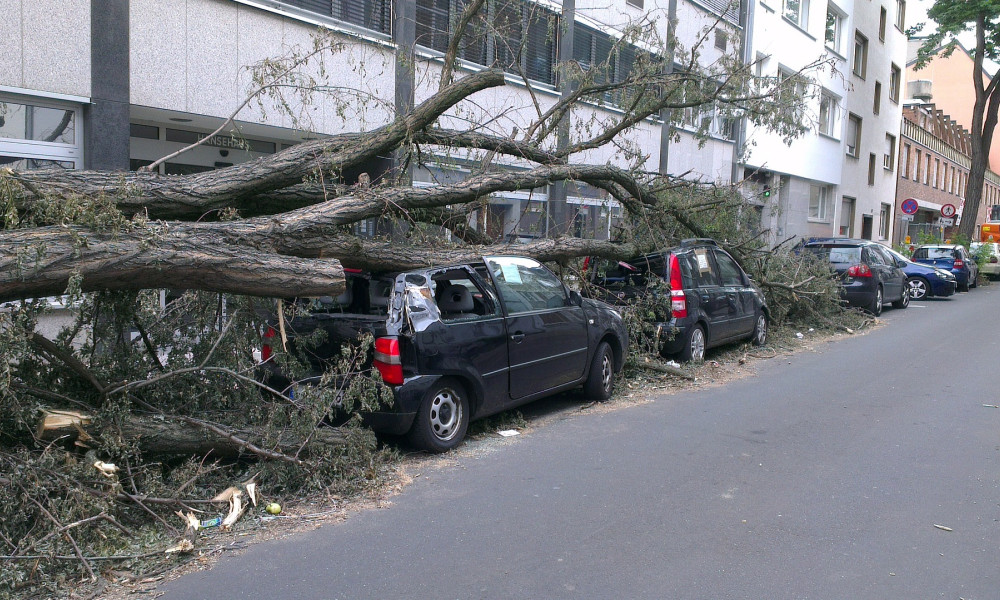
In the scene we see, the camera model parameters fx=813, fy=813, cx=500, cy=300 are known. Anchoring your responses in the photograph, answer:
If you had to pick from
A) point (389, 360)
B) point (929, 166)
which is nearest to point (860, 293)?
point (389, 360)

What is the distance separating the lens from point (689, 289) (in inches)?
411

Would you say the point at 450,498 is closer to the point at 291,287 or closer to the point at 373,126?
the point at 291,287

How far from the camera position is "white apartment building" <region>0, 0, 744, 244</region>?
30.9 feet

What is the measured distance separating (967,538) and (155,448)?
16.5 ft

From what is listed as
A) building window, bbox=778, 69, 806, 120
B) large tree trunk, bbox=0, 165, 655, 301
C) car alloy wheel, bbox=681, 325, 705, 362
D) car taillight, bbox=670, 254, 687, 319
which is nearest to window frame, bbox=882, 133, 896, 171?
building window, bbox=778, 69, 806, 120

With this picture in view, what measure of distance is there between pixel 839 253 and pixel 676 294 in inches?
349

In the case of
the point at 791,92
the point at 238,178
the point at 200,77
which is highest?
the point at 791,92

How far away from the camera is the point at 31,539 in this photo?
13.8ft

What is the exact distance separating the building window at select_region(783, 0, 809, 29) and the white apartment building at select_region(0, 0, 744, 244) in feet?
46.4

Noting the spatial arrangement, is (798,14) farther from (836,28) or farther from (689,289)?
(689,289)

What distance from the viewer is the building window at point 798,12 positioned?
26.7 m

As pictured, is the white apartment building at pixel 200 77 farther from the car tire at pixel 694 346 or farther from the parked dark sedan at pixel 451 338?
the parked dark sedan at pixel 451 338

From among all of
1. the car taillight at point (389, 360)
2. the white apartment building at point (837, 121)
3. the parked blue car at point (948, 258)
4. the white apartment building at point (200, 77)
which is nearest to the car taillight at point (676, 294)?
the white apartment building at point (200, 77)

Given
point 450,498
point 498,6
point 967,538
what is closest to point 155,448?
point 450,498
